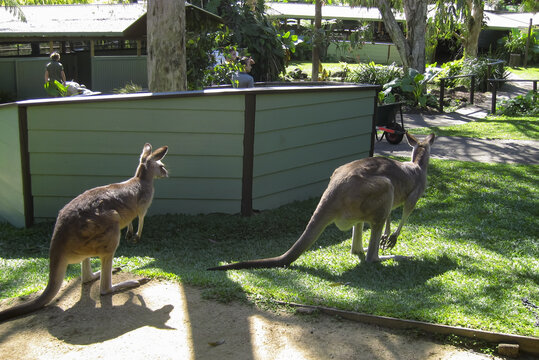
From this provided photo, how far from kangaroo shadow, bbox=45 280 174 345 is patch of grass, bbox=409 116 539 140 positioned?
10.3 m

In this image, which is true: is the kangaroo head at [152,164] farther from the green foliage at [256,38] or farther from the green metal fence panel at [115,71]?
the green foliage at [256,38]

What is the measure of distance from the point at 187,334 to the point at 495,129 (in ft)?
39.6

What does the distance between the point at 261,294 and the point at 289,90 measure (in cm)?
373

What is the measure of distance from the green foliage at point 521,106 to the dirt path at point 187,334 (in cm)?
1450

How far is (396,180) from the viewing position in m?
6.31

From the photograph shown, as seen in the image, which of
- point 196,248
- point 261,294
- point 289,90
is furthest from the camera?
point 289,90

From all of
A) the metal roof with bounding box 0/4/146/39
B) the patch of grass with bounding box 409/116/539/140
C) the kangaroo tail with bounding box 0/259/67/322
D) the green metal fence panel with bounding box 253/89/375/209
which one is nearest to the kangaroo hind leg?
the green metal fence panel with bounding box 253/89/375/209

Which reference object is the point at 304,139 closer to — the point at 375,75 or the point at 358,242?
the point at 358,242

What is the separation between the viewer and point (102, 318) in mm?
4812

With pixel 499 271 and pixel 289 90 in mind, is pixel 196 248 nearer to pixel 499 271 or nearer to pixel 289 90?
pixel 289 90

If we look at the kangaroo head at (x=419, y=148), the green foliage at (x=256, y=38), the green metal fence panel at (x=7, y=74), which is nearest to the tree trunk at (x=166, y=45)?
the kangaroo head at (x=419, y=148)

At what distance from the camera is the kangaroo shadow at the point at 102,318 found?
15.0 ft

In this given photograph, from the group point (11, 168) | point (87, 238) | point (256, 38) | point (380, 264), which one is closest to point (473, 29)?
point (256, 38)

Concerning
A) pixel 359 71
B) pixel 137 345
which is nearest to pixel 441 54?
pixel 359 71
